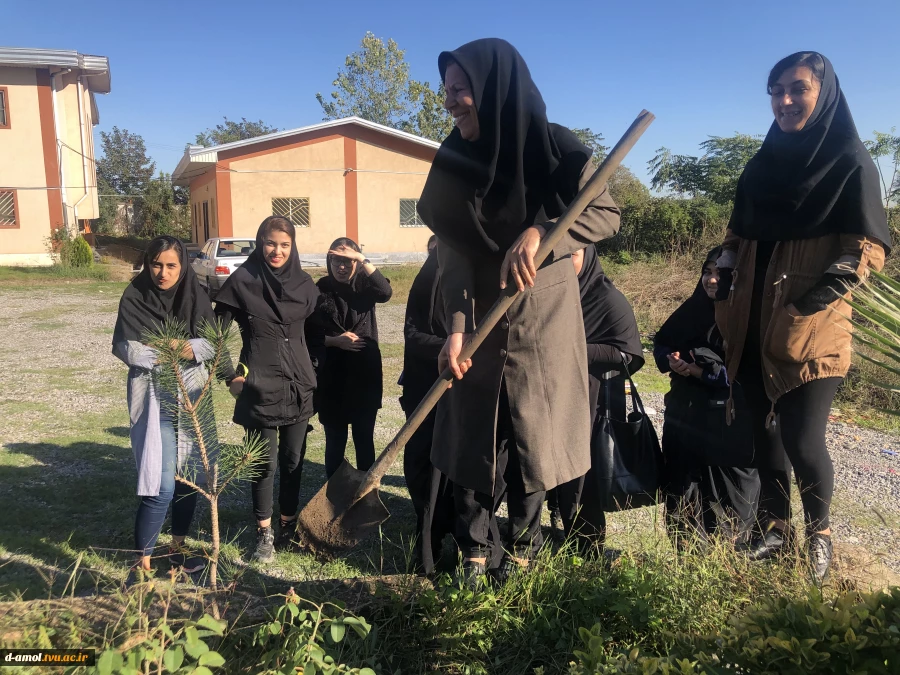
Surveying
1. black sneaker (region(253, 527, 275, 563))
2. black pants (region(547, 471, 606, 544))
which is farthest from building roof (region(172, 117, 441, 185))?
black pants (region(547, 471, 606, 544))

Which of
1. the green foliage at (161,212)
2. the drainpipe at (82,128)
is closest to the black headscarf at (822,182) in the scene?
the drainpipe at (82,128)

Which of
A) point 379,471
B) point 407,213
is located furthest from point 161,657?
point 407,213

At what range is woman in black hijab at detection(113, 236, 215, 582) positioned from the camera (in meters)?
2.90

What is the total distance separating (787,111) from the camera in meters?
2.48

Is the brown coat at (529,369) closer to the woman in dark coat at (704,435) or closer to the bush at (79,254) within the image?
the woman in dark coat at (704,435)

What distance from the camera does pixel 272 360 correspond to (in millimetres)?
3426

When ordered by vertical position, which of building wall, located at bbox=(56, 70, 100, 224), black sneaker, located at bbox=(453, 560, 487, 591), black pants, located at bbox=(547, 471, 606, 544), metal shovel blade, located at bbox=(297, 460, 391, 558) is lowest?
black pants, located at bbox=(547, 471, 606, 544)

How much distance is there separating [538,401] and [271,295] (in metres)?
1.87

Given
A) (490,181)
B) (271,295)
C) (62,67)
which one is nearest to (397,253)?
(62,67)

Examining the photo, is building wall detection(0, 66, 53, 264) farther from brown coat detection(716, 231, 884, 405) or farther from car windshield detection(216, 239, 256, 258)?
brown coat detection(716, 231, 884, 405)

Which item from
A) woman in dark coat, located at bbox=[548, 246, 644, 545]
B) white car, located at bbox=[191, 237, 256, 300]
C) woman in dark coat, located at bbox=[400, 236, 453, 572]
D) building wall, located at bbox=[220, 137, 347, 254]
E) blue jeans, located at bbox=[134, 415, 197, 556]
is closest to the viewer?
blue jeans, located at bbox=[134, 415, 197, 556]

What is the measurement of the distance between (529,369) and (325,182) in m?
21.6

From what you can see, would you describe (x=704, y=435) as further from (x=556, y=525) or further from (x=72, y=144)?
(x=72, y=144)

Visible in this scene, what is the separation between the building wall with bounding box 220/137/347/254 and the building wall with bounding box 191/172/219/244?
1229mm
